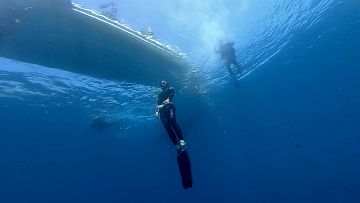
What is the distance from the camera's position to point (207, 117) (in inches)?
1059

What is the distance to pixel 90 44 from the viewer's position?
13.1 meters

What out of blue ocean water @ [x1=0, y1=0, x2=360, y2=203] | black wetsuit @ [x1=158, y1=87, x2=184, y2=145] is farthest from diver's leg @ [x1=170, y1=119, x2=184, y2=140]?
blue ocean water @ [x1=0, y1=0, x2=360, y2=203]

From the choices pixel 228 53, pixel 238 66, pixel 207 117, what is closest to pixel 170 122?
pixel 228 53

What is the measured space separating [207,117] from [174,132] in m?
17.9

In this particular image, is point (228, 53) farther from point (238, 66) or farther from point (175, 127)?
point (175, 127)

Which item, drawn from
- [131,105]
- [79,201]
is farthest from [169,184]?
[131,105]

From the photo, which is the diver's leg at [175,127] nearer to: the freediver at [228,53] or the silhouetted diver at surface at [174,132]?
the silhouetted diver at surface at [174,132]

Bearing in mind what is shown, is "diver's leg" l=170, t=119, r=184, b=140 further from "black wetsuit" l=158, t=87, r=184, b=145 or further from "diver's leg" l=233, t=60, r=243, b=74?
"diver's leg" l=233, t=60, r=243, b=74

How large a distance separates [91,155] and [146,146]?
6979 millimetres

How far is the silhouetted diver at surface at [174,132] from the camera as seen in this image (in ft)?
26.2

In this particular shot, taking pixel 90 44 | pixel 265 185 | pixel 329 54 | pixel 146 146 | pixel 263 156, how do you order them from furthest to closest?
pixel 265 185
pixel 263 156
pixel 146 146
pixel 329 54
pixel 90 44

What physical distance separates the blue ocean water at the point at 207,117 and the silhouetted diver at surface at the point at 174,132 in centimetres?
660

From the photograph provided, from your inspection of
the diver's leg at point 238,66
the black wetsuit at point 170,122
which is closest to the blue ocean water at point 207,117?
the diver's leg at point 238,66

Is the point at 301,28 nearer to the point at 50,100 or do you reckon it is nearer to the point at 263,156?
the point at 50,100
